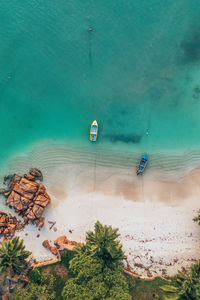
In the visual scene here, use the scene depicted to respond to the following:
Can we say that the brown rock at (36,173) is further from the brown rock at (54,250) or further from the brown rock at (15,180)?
the brown rock at (54,250)

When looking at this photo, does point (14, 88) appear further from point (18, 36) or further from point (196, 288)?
point (196, 288)

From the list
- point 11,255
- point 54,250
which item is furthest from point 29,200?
point 54,250

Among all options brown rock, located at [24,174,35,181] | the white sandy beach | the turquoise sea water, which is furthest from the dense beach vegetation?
the turquoise sea water

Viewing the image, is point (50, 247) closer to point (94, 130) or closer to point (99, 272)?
point (99, 272)

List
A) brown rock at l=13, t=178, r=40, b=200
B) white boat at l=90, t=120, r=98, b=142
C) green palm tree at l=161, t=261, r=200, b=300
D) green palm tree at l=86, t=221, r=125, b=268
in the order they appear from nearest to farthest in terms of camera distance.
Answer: green palm tree at l=161, t=261, r=200, b=300 < green palm tree at l=86, t=221, r=125, b=268 < brown rock at l=13, t=178, r=40, b=200 < white boat at l=90, t=120, r=98, b=142

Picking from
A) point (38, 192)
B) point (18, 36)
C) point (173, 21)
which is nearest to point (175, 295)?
point (38, 192)

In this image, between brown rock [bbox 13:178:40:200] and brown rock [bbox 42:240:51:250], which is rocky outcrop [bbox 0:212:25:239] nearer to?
brown rock [bbox 42:240:51:250]
